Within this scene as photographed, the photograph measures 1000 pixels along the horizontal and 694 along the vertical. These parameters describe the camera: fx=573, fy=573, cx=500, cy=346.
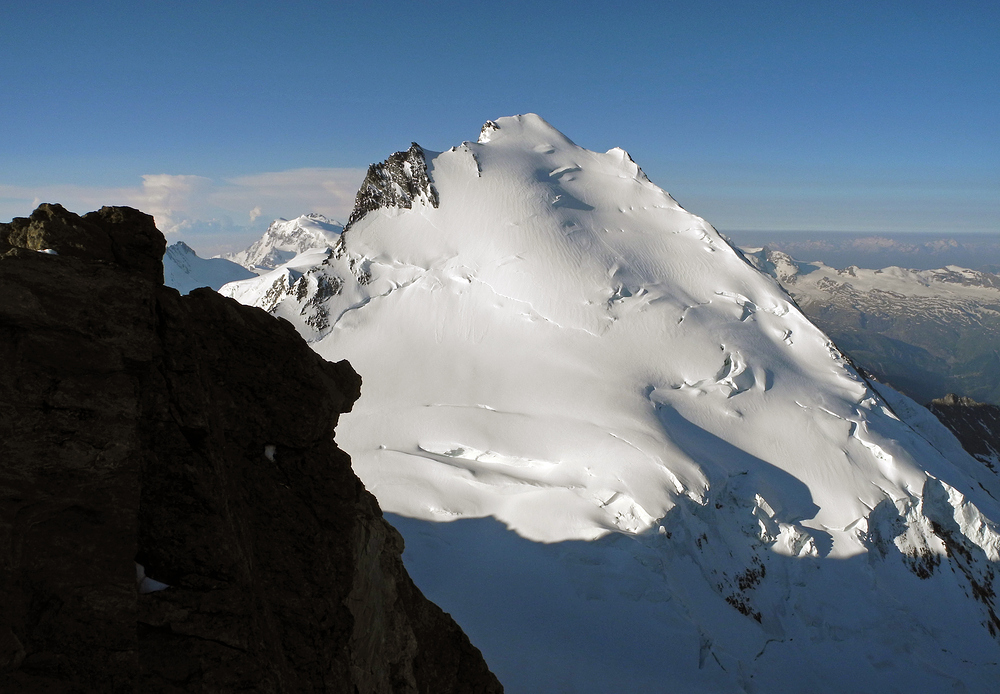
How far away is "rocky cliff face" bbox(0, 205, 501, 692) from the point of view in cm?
538

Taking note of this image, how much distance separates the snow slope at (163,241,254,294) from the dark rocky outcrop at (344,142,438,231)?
114 m

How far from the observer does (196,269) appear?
6063 inches

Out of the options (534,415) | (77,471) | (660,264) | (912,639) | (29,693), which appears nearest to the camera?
(29,693)

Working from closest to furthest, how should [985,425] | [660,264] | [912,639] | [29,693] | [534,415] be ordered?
[29,693]
[912,639]
[534,415]
[660,264]
[985,425]

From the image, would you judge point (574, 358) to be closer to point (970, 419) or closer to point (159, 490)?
point (159, 490)

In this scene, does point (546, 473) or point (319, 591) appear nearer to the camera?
point (319, 591)

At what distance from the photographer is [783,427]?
3234 centimetres

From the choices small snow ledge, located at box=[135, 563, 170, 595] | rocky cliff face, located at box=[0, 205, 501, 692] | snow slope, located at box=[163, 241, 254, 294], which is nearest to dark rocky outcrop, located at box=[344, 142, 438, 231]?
rocky cliff face, located at box=[0, 205, 501, 692]

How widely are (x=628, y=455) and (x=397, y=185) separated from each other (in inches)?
1152

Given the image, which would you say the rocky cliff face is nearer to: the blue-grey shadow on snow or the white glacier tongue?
the white glacier tongue

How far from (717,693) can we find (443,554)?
11365mm

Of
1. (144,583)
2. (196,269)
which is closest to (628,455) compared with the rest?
(144,583)

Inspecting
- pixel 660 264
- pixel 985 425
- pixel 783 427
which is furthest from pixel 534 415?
pixel 985 425

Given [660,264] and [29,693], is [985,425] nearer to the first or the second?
[660,264]
